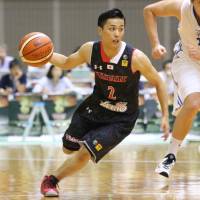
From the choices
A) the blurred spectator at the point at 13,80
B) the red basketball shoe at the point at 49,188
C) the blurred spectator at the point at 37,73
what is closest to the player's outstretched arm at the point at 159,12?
the red basketball shoe at the point at 49,188

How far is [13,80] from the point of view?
14109mm

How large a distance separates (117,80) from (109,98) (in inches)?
6.8

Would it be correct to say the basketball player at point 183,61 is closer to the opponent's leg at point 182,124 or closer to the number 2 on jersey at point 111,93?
the opponent's leg at point 182,124

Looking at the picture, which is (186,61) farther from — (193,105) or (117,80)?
(117,80)

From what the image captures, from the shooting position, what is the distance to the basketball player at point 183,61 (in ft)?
22.2

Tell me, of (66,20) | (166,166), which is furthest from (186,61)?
(66,20)

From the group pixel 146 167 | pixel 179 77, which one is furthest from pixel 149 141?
pixel 179 77

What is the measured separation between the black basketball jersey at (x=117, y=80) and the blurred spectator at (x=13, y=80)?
7417 mm

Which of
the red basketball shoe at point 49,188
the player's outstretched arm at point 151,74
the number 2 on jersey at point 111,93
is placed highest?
the player's outstretched arm at point 151,74

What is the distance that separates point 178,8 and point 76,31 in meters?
10.9

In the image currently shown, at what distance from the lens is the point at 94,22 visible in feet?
58.0

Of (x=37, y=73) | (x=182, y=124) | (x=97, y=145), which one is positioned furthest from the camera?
(x=37, y=73)

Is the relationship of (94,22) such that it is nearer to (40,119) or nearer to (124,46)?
(40,119)

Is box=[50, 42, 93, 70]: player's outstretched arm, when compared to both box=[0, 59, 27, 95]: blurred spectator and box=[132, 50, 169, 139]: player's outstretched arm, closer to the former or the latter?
box=[132, 50, 169, 139]: player's outstretched arm
